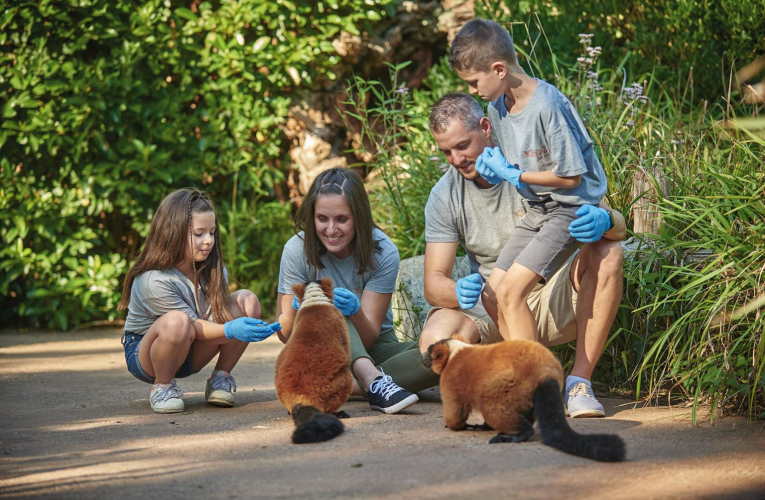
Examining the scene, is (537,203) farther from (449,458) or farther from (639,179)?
(449,458)

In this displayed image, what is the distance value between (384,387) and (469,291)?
0.60 metres

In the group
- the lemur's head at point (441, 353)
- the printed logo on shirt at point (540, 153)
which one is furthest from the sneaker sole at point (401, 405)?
the printed logo on shirt at point (540, 153)

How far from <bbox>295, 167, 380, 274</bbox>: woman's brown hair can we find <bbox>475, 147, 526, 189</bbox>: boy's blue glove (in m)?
0.64

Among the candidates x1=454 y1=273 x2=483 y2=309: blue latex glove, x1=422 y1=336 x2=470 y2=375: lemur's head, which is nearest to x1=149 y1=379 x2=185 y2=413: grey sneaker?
x1=422 y1=336 x2=470 y2=375: lemur's head

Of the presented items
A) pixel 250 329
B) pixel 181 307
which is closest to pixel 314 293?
pixel 250 329

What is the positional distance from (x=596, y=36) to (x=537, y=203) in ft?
11.3

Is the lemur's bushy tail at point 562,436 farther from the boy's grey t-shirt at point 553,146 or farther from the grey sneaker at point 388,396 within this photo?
the boy's grey t-shirt at point 553,146

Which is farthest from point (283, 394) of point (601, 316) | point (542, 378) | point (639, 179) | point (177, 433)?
point (639, 179)

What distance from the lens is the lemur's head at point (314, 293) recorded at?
3.60 m

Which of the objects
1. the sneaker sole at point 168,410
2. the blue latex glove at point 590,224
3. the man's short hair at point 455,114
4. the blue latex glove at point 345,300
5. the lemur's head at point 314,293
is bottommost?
the sneaker sole at point 168,410

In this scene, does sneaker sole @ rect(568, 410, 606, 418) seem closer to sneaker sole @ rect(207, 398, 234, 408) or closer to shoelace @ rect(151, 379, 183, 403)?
sneaker sole @ rect(207, 398, 234, 408)

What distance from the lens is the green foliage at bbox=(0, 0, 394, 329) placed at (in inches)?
259

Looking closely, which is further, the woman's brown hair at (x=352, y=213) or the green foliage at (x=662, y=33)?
the green foliage at (x=662, y=33)

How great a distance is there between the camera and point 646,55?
262 inches
